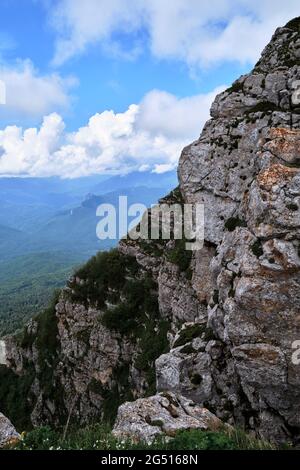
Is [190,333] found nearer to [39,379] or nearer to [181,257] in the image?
[181,257]

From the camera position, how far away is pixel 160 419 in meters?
18.3

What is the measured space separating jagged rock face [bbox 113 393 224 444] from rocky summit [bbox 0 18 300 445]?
12 centimetres

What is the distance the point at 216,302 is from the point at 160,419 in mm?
15021

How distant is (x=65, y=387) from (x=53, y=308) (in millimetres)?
22863

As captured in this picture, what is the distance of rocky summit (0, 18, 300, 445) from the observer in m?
24.2

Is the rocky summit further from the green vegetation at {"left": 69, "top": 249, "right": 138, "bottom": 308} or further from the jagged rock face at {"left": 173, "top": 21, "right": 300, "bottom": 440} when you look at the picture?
the green vegetation at {"left": 69, "top": 249, "right": 138, "bottom": 308}

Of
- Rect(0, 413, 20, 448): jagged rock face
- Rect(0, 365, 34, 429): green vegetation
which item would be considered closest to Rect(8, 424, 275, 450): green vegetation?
Rect(0, 413, 20, 448): jagged rock face

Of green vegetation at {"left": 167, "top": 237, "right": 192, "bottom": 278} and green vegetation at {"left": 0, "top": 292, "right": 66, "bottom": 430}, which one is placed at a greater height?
green vegetation at {"left": 167, "top": 237, "right": 192, "bottom": 278}

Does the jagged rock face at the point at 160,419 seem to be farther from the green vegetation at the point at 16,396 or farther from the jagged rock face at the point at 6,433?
the green vegetation at the point at 16,396

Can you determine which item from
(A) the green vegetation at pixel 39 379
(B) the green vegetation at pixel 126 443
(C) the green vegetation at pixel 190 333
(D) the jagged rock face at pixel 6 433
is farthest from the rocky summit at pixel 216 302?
(D) the jagged rock face at pixel 6 433

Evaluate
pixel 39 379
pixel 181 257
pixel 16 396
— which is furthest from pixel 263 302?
pixel 16 396

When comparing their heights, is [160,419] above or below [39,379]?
above

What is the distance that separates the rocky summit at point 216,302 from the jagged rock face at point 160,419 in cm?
12
